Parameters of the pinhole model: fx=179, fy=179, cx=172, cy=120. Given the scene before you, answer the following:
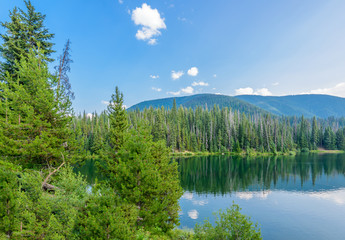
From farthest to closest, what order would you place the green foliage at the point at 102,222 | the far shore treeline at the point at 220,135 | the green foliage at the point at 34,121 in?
the far shore treeline at the point at 220,135 → the green foliage at the point at 34,121 → the green foliage at the point at 102,222

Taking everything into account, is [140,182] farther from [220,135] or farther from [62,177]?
[220,135]

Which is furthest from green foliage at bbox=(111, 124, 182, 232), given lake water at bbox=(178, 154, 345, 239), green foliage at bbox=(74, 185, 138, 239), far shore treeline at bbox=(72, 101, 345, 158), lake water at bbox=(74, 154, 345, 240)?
far shore treeline at bbox=(72, 101, 345, 158)

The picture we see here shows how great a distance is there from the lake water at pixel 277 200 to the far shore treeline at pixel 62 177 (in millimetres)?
5360

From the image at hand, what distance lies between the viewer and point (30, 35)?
2159cm

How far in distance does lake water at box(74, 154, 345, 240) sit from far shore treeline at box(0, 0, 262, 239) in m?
5.36

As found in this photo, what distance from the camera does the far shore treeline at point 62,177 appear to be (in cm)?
767

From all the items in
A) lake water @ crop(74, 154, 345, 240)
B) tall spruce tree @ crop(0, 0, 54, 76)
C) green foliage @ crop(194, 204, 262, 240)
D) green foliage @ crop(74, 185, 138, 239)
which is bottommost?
lake water @ crop(74, 154, 345, 240)

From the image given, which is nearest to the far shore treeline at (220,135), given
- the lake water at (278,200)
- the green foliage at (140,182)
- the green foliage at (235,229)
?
the lake water at (278,200)

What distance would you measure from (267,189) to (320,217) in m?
11.9

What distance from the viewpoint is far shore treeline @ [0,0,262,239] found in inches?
302

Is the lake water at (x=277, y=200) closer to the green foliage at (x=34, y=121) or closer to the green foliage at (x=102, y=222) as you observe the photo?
the green foliage at (x=102, y=222)

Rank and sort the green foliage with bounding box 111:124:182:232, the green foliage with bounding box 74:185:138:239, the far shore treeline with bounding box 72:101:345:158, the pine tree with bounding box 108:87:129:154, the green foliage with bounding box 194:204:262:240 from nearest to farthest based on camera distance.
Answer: the green foliage with bounding box 74:185:138:239
the green foliage with bounding box 194:204:262:240
the green foliage with bounding box 111:124:182:232
the pine tree with bounding box 108:87:129:154
the far shore treeline with bounding box 72:101:345:158

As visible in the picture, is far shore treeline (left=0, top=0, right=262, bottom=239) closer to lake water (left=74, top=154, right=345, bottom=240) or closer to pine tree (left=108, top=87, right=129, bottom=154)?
pine tree (left=108, top=87, right=129, bottom=154)

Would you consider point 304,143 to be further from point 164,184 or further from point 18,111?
point 18,111
